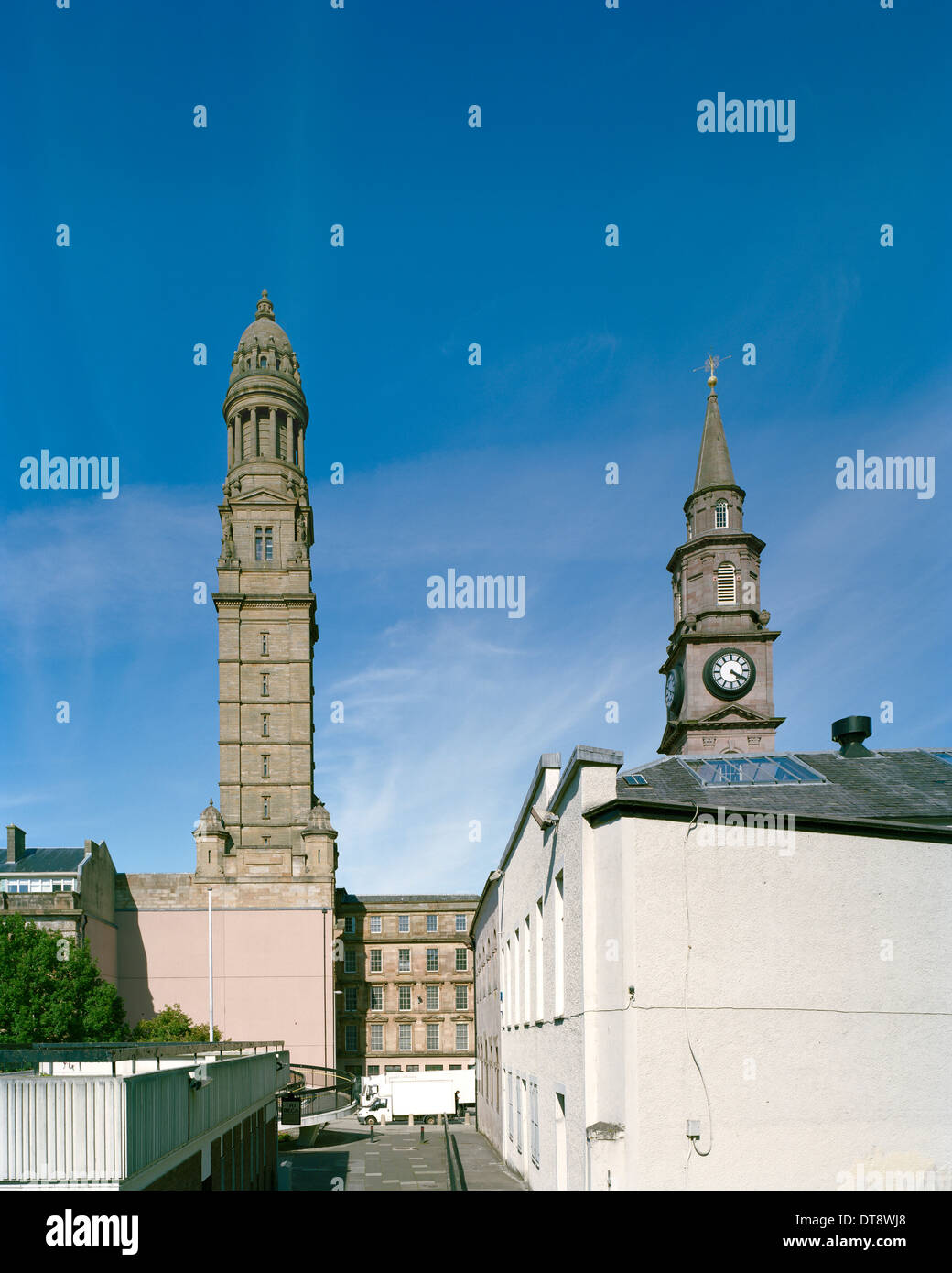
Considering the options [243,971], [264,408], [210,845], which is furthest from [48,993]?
[264,408]

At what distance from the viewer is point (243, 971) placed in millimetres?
66000

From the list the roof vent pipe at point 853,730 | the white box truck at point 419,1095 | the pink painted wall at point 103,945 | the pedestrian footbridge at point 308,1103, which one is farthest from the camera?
the pink painted wall at point 103,945

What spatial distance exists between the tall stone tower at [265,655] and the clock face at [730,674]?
106 ft

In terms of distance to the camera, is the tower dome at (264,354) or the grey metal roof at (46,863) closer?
the grey metal roof at (46,863)

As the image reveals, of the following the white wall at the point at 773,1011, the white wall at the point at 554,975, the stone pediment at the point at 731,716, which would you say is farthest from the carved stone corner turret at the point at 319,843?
the white wall at the point at 773,1011

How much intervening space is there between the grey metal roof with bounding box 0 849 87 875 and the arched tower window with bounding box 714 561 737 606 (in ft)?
143

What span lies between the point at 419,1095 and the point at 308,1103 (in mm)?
8087

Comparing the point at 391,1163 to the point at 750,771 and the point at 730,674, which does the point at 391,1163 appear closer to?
the point at 730,674

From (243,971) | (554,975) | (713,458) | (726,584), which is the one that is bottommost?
(243,971)

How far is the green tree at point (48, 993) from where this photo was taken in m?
48.1

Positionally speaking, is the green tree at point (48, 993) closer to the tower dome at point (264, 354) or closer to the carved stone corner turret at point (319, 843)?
the carved stone corner turret at point (319, 843)
